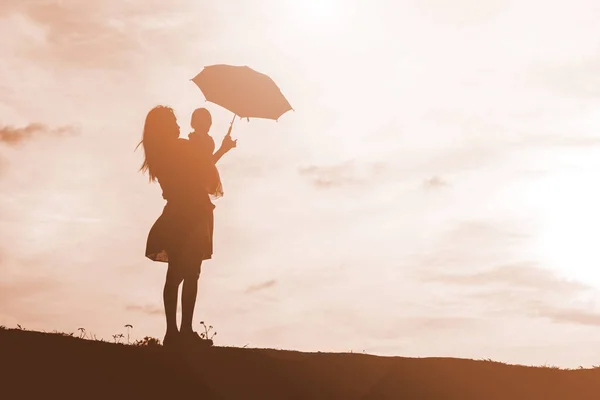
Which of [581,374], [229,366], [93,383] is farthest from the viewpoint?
[581,374]

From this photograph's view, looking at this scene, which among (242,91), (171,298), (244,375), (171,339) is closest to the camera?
(244,375)

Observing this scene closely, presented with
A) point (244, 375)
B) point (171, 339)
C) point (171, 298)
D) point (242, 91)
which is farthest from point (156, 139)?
point (244, 375)

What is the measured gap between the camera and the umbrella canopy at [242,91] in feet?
43.1

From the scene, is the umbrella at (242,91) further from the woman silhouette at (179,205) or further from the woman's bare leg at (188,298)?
the woman's bare leg at (188,298)

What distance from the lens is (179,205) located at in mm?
12461

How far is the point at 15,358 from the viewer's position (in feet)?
36.9

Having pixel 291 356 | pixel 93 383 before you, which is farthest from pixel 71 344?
pixel 291 356

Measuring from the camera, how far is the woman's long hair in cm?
1238

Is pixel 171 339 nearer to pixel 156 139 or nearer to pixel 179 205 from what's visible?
pixel 179 205

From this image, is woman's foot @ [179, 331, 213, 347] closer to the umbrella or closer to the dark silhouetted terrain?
the dark silhouetted terrain

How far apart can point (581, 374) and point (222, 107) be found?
6833 millimetres

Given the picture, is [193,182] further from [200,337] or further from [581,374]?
[581,374]

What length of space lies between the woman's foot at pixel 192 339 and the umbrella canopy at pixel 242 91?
3.14 metres

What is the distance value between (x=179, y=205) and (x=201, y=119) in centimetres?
119
